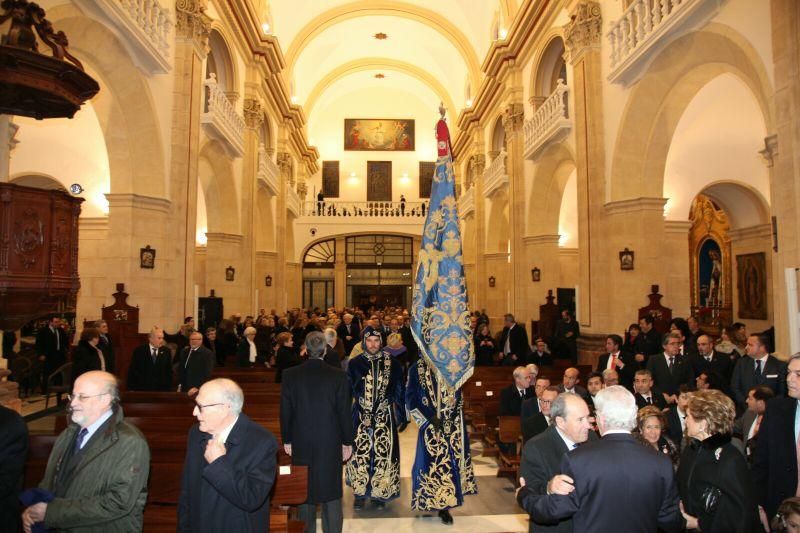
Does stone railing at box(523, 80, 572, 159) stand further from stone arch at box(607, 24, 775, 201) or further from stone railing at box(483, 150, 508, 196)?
stone railing at box(483, 150, 508, 196)

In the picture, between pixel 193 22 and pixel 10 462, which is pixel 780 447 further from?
pixel 193 22

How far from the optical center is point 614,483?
2.49 metres

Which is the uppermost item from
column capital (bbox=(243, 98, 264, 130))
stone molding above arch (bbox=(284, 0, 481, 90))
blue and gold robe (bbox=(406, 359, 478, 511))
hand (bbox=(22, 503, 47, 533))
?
stone molding above arch (bbox=(284, 0, 481, 90))

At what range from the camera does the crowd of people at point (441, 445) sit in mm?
2600

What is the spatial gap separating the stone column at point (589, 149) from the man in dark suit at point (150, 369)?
8.07 m

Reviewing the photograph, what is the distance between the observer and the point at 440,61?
27047 millimetres

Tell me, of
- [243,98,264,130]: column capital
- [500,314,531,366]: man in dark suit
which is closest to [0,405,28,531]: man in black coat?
[500,314,531,366]: man in dark suit

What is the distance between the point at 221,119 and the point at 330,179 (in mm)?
20015

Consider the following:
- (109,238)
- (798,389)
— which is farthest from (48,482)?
(109,238)

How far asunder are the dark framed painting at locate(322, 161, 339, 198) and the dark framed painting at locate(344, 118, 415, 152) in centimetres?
147

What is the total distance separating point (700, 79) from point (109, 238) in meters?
10.4

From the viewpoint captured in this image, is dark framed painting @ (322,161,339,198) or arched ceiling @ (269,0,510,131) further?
dark framed painting @ (322,161,339,198)

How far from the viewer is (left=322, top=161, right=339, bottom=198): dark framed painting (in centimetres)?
3297

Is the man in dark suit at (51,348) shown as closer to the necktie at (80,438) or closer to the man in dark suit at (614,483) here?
the necktie at (80,438)
